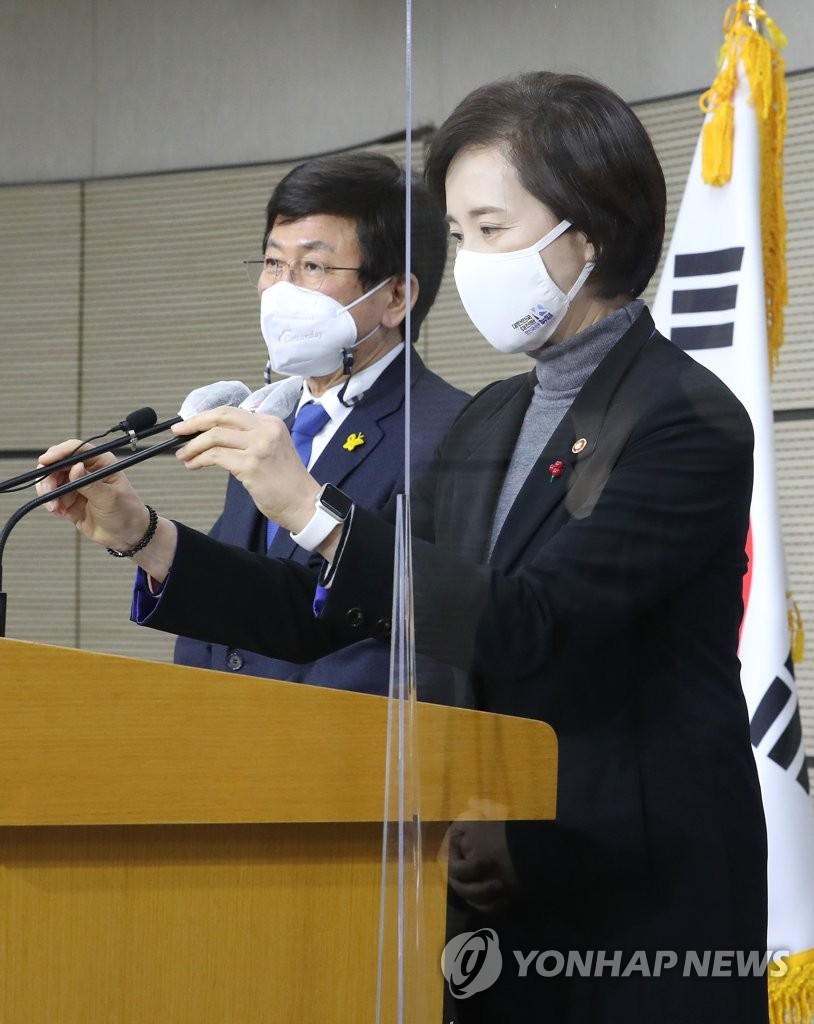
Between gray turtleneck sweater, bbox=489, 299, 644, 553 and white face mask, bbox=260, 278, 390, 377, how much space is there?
0.25m

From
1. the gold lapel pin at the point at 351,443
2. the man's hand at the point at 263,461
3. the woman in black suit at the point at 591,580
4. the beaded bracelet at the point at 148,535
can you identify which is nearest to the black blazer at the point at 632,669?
the woman in black suit at the point at 591,580

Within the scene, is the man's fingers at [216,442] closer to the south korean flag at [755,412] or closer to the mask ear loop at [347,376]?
the mask ear loop at [347,376]

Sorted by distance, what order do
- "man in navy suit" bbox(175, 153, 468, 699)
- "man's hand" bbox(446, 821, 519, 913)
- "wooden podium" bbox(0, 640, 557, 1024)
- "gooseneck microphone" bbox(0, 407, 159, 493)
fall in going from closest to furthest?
"wooden podium" bbox(0, 640, 557, 1024)
"man's hand" bbox(446, 821, 519, 913)
"man in navy suit" bbox(175, 153, 468, 699)
"gooseneck microphone" bbox(0, 407, 159, 493)

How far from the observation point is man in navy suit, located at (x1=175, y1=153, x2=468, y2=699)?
0.87 meters

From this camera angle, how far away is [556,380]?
0.77m

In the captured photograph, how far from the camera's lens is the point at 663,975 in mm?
753

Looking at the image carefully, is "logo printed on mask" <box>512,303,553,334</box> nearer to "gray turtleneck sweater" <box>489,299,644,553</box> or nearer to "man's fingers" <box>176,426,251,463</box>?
"gray turtleneck sweater" <box>489,299,644,553</box>

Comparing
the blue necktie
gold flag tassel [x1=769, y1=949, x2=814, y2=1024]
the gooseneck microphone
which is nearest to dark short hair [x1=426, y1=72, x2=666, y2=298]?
the blue necktie

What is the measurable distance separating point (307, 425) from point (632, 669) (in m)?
0.40

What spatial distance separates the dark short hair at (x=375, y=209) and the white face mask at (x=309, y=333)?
0.13ft

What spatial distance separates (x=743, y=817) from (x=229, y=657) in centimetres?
45

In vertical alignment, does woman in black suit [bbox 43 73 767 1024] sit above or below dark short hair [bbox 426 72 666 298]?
below

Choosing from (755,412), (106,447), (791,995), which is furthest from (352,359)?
(791,995)

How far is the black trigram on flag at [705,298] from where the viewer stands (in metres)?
0.82
